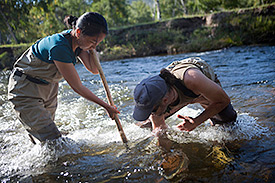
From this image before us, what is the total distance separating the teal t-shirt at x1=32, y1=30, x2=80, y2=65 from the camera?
85.4 inches

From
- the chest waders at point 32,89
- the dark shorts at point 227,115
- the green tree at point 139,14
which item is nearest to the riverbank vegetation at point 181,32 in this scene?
the dark shorts at point 227,115

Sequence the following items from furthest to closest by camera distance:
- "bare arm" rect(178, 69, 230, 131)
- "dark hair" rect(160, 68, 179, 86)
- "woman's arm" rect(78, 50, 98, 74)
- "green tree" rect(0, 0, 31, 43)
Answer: "green tree" rect(0, 0, 31, 43) < "woman's arm" rect(78, 50, 98, 74) < "dark hair" rect(160, 68, 179, 86) < "bare arm" rect(178, 69, 230, 131)

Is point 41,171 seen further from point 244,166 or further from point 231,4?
point 231,4

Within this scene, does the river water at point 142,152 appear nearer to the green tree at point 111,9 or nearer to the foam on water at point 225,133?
the foam on water at point 225,133

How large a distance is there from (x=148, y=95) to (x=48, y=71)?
1.18m

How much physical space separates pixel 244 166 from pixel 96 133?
2.15 m

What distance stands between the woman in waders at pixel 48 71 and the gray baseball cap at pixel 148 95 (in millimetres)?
495

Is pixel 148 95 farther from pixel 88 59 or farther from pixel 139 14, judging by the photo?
pixel 139 14

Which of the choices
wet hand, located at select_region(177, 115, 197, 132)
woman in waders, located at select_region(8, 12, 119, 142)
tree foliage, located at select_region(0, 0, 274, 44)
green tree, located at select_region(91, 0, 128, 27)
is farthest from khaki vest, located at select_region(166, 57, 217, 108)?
green tree, located at select_region(91, 0, 128, 27)

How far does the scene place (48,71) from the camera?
94.4 inches

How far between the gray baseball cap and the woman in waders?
0.50 m

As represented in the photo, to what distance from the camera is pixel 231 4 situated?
28281mm

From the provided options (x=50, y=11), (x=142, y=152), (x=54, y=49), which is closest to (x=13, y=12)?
(x=50, y=11)

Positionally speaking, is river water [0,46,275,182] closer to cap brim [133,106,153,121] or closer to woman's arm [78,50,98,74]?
cap brim [133,106,153,121]
